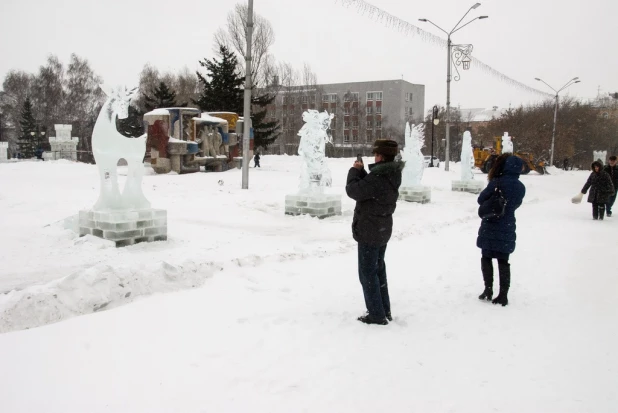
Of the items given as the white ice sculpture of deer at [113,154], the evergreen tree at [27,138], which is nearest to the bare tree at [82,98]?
the evergreen tree at [27,138]

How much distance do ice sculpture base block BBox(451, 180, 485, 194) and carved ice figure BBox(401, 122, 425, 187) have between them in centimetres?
361

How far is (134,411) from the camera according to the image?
301cm

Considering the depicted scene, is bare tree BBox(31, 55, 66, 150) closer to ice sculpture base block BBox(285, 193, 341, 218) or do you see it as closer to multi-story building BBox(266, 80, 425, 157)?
multi-story building BBox(266, 80, 425, 157)

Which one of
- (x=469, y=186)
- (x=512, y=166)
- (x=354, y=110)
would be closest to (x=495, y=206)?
(x=512, y=166)

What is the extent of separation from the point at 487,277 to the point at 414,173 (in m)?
10.7

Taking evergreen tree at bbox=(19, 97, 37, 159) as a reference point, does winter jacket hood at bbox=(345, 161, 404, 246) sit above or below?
below

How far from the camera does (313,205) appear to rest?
1150 centimetres

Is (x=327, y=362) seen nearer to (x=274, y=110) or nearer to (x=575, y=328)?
(x=575, y=328)

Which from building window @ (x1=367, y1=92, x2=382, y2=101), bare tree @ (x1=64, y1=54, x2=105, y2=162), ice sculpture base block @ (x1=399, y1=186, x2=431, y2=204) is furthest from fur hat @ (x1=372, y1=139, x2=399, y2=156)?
building window @ (x1=367, y1=92, x2=382, y2=101)

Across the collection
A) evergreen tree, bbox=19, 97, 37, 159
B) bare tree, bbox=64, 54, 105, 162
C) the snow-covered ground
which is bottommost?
the snow-covered ground

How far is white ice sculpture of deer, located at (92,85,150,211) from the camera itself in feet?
25.6

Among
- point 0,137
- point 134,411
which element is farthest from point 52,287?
point 0,137

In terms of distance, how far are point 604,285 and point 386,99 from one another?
6250 cm

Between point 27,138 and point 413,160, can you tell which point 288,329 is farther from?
point 27,138
